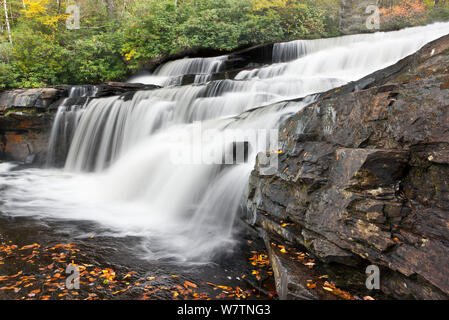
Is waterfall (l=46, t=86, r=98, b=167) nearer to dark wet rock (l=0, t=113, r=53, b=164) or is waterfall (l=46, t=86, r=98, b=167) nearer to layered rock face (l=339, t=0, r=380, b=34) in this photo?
dark wet rock (l=0, t=113, r=53, b=164)

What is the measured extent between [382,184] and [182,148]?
4867 millimetres

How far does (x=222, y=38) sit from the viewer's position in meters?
14.1

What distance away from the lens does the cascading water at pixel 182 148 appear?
512 cm

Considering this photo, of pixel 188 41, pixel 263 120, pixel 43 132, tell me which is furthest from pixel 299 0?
pixel 43 132

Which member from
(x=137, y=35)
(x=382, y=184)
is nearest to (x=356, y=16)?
(x=137, y=35)

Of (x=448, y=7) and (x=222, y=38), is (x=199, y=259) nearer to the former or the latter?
(x=222, y=38)

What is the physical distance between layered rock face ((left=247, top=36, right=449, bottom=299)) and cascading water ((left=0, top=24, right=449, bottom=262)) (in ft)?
5.24

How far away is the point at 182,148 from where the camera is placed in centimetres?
688

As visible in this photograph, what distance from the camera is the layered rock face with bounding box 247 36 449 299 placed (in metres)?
2.47

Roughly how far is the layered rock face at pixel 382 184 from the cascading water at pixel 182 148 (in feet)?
5.24

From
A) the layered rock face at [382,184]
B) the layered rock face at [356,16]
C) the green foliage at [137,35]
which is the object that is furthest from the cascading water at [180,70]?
the layered rock face at [356,16]

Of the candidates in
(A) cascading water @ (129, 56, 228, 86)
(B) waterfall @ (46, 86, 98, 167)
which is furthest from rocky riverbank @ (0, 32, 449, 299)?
(B) waterfall @ (46, 86, 98, 167)

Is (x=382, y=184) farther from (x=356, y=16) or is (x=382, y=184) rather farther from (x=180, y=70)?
(x=356, y=16)

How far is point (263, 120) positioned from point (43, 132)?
31.8ft
